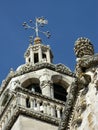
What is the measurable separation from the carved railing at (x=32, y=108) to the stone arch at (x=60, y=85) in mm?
2302

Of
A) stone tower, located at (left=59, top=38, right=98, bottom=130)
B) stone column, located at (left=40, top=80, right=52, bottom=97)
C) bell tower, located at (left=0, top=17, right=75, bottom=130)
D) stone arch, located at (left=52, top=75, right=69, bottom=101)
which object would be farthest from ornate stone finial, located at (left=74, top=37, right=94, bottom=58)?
stone arch, located at (left=52, top=75, right=69, bottom=101)

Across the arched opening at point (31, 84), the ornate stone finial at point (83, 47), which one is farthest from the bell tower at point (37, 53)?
the ornate stone finial at point (83, 47)

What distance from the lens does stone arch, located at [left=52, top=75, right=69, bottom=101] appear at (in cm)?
2578

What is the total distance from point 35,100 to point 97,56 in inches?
425

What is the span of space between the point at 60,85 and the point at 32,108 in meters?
3.89

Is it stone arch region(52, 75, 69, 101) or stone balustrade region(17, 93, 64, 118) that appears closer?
stone balustrade region(17, 93, 64, 118)

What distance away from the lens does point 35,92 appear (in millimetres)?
23484

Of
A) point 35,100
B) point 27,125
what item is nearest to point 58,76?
point 35,100

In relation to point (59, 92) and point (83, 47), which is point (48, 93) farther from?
point (83, 47)

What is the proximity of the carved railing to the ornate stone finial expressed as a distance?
29.8 ft

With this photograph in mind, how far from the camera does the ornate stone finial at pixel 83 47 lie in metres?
13.1

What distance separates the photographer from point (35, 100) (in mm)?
23094

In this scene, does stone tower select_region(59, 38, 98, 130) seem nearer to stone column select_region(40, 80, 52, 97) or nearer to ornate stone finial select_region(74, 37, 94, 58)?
ornate stone finial select_region(74, 37, 94, 58)

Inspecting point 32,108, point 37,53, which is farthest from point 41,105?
point 37,53
